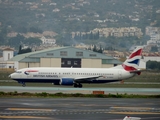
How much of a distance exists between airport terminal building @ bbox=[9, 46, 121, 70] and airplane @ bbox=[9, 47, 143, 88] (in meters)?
32.0

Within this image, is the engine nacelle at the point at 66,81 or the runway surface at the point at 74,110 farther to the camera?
the engine nacelle at the point at 66,81

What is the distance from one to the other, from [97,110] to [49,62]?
6416cm

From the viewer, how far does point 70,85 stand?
63156mm

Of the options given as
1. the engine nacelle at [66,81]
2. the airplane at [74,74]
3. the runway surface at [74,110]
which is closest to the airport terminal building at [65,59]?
the airplane at [74,74]

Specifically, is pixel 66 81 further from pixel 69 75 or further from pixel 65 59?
pixel 65 59

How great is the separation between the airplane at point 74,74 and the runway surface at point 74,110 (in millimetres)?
23670

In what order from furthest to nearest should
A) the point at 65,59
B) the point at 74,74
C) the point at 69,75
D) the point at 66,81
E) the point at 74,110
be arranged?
1. the point at 65,59
2. the point at 74,74
3. the point at 69,75
4. the point at 66,81
5. the point at 74,110

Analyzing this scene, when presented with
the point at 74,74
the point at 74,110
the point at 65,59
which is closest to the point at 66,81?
the point at 74,74

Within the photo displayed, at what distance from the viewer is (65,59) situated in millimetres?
97000

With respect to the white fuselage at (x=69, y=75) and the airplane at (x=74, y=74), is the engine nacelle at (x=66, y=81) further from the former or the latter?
the white fuselage at (x=69, y=75)

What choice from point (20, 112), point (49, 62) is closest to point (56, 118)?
point (20, 112)

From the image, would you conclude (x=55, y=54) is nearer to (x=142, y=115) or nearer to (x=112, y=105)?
(x=112, y=105)

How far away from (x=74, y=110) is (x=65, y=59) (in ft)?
212

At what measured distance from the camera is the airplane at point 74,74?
61219 mm
